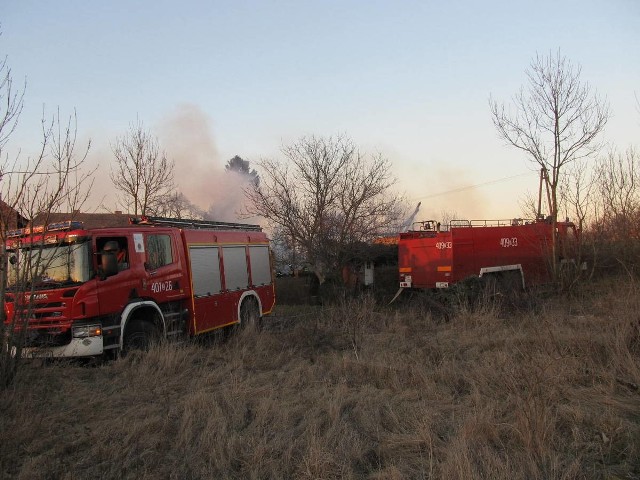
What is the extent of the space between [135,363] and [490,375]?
15.7ft

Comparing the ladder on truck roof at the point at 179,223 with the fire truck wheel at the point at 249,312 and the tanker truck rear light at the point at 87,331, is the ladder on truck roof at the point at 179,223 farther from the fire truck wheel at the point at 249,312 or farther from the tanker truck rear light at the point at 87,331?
the tanker truck rear light at the point at 87,331

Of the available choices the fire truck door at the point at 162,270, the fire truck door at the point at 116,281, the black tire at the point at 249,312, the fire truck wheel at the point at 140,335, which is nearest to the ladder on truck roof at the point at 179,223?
the fire truck door at the point at 162,270

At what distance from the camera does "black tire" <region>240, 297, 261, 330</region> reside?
42.0ft

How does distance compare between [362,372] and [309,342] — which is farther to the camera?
[309,342]

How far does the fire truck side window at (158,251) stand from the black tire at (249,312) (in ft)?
10.0

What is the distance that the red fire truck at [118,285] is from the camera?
7488 mm

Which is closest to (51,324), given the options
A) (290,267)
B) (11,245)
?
(11,245)

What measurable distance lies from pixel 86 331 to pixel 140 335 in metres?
1.11

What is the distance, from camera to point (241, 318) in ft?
42.1

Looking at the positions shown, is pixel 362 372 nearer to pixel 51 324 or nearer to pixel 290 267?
pixel 51 324

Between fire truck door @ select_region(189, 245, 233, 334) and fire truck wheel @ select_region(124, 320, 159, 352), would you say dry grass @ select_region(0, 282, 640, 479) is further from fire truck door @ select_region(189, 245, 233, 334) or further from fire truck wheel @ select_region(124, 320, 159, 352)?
fire truck door @ select_region(189, 245, 233, 334)

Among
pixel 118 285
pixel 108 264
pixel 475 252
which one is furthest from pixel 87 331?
pixel 475 252

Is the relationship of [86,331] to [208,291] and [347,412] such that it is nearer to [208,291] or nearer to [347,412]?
[208,291]

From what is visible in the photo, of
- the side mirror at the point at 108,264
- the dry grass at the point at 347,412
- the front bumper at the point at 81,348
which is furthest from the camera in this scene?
the side mirror at the point at 108,264
